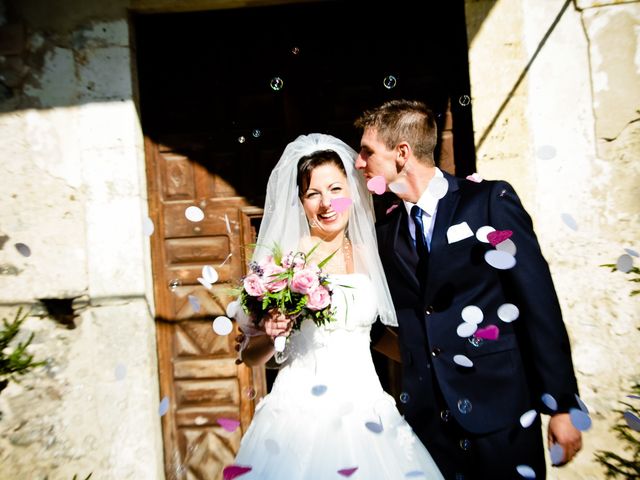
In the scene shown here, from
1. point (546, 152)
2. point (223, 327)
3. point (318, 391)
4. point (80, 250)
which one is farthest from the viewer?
point (80, 250)

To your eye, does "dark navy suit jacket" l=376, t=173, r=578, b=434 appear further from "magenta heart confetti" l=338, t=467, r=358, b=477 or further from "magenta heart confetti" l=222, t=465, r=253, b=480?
"magenta heart confetti" l=222, t=465, r=253, b=480

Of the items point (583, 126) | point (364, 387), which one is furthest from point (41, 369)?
point (583, 126)

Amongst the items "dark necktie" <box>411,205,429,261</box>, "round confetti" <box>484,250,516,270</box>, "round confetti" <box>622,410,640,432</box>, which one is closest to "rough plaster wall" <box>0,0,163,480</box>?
"dark necktie" <box>411,205,429,261</box>

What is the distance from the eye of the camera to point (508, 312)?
81.7 inches

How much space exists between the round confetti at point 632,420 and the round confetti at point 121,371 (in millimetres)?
3490

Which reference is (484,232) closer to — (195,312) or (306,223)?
(306,223)

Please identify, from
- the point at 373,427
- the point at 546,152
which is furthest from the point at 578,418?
the point at 546,152

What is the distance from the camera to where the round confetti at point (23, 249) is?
11.1 feet

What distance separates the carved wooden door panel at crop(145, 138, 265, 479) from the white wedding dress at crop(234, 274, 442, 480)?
135 centimetres

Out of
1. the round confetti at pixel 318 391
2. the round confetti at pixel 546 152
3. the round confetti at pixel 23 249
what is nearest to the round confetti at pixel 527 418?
the round confetti at pixel 318 391

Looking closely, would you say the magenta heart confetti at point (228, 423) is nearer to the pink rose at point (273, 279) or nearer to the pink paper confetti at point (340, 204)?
the pink rose at point (273, 279)

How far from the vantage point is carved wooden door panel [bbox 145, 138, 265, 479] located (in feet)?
11.6

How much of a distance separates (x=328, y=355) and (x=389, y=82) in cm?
211

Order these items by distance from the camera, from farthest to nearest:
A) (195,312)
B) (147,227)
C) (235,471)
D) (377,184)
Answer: (195,312)
(147,227)
(377,184)
(235,471)
